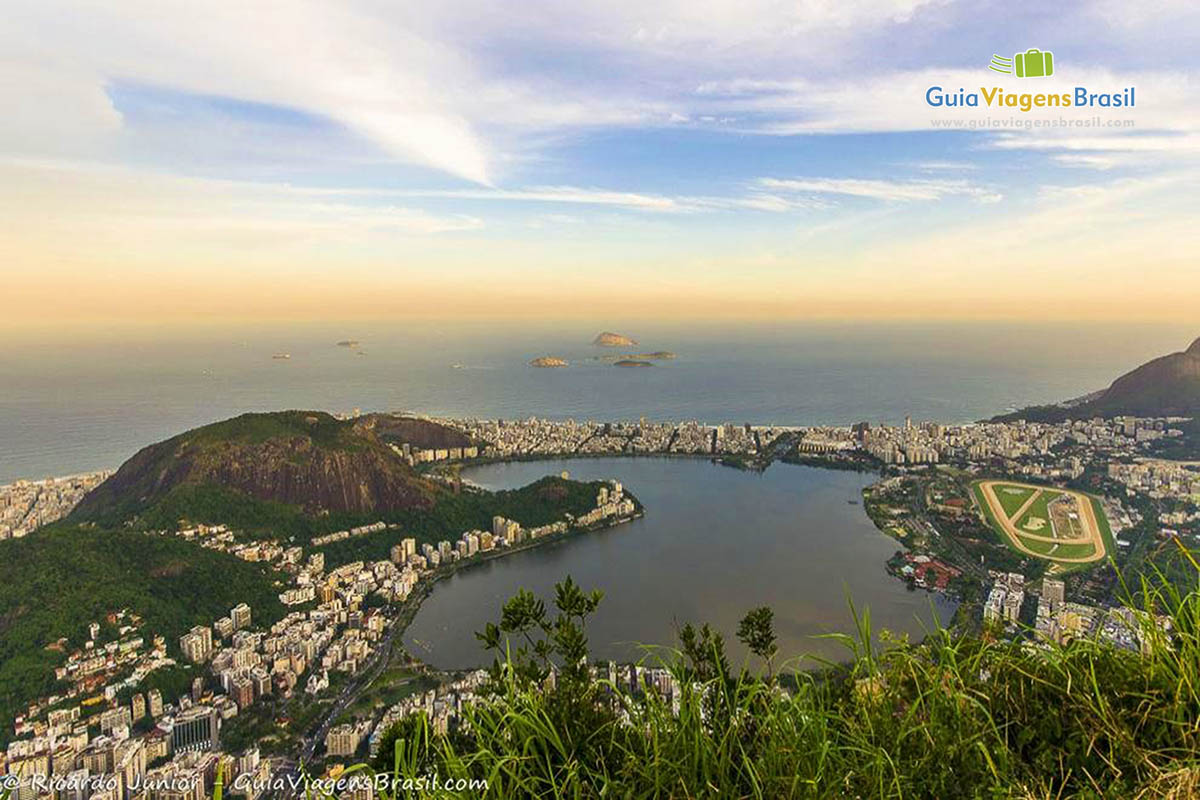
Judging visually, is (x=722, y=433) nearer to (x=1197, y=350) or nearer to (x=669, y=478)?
(x=669, y=478)

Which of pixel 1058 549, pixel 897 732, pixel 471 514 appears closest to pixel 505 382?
pixel 471 514

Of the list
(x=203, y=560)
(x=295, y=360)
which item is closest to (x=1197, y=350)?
(x=203, y=560)

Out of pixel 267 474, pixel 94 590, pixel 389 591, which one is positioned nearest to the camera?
pixel 94 590

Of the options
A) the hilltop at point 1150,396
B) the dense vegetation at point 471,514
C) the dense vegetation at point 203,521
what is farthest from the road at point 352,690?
the hilltop at point 1150,396

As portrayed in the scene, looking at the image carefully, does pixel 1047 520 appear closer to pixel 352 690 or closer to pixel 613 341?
pixel 352 690

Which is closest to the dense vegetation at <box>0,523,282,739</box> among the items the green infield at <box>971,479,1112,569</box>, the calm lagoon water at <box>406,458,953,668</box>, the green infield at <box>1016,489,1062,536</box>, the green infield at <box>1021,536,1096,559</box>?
the calm lagoon water at <box>406,458,953,668</box>

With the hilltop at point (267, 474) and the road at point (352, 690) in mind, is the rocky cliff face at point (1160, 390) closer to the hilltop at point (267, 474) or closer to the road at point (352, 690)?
the hilltop at point (267, 474)
